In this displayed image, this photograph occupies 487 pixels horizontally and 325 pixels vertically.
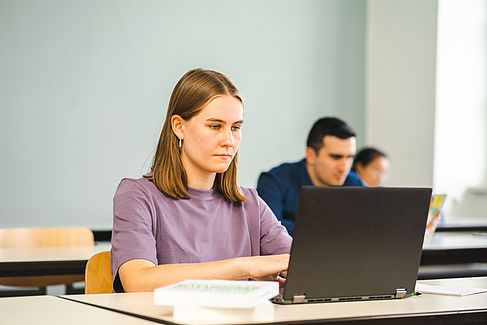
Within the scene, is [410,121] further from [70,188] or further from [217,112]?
[217,112]

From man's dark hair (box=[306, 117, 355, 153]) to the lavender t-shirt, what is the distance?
1454 millimetres

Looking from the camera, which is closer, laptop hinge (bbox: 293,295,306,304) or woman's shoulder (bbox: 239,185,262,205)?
laptop hinge (bbox: 293,295,306,304)

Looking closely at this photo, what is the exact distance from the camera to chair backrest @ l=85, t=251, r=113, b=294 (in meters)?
1.70

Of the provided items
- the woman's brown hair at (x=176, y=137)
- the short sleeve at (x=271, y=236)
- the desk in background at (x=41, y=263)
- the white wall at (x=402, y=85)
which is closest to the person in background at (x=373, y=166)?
the white wall at (x=402, y=85)

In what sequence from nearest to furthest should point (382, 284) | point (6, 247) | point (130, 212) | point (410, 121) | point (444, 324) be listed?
1. point (444, 324)
2. point (382, 284)
3. point (130, 212)
4. point (6, 247)
5. point (410, 121)

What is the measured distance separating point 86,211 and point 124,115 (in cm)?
69

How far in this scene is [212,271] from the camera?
150 centimetres

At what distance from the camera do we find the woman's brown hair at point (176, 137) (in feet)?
5.87

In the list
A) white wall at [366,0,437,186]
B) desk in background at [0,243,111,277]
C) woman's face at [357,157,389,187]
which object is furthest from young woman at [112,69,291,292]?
white wall at [366,0,437,186]

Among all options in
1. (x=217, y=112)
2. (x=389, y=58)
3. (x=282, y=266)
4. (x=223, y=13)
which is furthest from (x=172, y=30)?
(x=282, y=266)

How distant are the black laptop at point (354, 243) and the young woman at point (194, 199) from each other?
0.93 ft

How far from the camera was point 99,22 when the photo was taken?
451 centimetres

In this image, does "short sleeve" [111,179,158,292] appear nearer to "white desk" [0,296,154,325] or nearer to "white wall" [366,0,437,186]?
"white desk" [0,296,154,325]

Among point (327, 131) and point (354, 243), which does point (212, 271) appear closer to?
point (354, 243)
